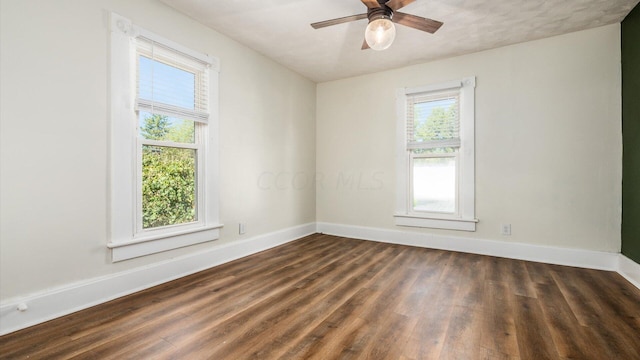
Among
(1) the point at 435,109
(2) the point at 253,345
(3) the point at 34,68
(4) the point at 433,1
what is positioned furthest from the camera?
(1) the point at 435,109

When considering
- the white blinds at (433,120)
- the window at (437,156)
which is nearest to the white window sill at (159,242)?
the window at (437,156)

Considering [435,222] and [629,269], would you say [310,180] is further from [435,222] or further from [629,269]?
[629,269]

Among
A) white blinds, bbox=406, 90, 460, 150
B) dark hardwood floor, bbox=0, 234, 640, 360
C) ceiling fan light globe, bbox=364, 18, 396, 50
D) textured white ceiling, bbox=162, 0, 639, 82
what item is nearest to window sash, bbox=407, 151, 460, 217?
white blinds, bbox=406, 90, 460, 150

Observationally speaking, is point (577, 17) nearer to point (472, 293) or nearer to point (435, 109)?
point (435, 109)

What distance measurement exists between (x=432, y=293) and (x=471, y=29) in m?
2.91

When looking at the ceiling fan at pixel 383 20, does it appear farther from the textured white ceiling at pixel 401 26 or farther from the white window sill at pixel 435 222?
the white window sill at pixel 435 222

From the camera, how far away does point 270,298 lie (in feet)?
7.84

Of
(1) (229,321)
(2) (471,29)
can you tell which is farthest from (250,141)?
(2) (471,29)

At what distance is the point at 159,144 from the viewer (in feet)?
8.98

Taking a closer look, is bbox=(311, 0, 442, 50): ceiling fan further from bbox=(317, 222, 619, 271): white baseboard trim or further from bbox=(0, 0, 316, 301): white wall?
bbox=(317, 222, 619, 271): white baseboard trim

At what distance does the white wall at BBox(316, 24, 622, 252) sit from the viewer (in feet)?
10.3

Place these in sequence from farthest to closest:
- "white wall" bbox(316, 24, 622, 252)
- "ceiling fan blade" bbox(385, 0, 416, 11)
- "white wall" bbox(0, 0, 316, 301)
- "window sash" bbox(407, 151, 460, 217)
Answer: "window sash" bbox(407, 151, 460, 217)
"white wall" bbox(316, 24, 622, 252)
"ceiling fan blade" bbox(385, 0, 416, 11)
"white wall" bbox(0, 0, 316, 301)

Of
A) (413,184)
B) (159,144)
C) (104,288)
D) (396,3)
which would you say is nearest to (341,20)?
(396,3)

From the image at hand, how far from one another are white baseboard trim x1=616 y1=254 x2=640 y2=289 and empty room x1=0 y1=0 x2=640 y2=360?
0.03 m
